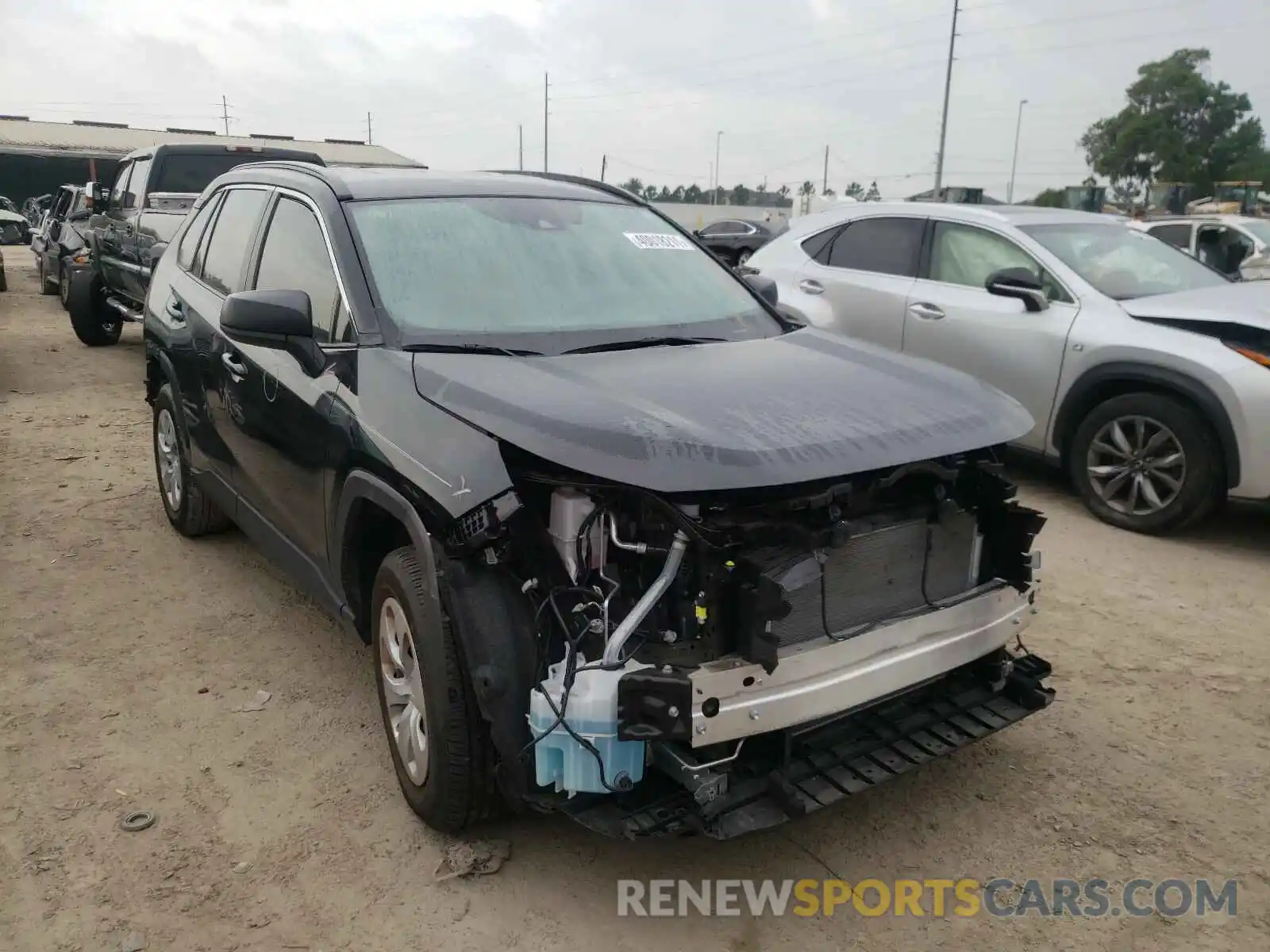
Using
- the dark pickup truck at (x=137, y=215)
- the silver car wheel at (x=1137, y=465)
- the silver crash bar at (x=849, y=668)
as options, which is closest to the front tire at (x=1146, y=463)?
the silver car wheel at (x=1137, y=465)

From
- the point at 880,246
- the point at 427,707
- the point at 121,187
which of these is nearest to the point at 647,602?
the point at 427,707

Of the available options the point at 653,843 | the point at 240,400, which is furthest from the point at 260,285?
the point at 653,843

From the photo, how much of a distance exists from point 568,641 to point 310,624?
2369mm

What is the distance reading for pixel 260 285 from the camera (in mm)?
3951

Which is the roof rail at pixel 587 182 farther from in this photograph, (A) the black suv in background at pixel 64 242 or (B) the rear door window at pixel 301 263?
(A) the black suv in background at pixel 64 242

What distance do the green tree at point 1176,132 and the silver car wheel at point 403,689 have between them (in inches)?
2714

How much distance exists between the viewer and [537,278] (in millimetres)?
3508

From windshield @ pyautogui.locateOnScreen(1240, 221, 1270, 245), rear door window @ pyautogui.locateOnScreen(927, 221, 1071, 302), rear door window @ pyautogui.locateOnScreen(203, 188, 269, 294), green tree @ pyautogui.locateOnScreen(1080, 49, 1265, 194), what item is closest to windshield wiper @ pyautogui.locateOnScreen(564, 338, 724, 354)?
rear door window @ pyautogui.locateOnScreen(203, 188, 269, 294)

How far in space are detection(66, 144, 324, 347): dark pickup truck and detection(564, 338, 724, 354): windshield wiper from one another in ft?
21.3

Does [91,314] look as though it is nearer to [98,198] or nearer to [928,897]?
[98,198]

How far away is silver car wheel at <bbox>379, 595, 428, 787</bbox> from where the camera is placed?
286 centimetres

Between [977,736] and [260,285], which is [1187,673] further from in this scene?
[260,285]

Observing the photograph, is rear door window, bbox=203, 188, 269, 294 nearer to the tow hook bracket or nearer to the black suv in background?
the tow hook bracket

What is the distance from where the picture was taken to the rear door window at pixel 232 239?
4.20 metres
